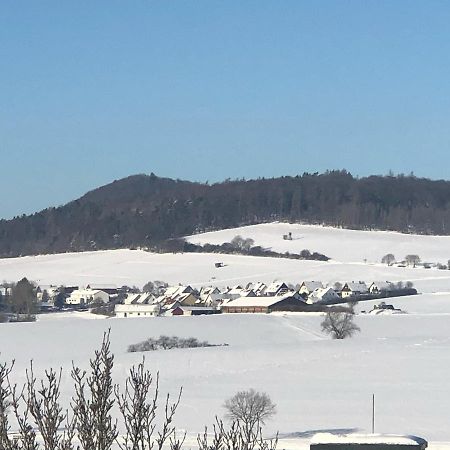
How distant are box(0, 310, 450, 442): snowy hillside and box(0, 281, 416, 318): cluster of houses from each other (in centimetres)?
1325

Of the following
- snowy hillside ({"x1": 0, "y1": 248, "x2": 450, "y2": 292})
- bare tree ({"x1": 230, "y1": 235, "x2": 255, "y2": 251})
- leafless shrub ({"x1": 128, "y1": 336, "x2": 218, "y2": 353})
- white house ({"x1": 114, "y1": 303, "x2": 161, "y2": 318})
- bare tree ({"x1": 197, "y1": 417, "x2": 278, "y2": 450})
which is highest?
bare tree ({"x1": 230, "y1": 235, "x2": 255, "y2": 251})

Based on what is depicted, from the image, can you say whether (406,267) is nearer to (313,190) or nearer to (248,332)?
(248,332)

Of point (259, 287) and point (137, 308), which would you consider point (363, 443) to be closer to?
point (137, 308)

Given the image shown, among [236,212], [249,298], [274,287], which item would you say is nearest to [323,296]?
[249,298]

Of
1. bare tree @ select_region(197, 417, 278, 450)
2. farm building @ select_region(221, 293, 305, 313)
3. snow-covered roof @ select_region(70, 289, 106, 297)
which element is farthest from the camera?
snow-covered roof @ select_region(70, 289, 106, 297)

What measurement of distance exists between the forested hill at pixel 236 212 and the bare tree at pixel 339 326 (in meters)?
91.0

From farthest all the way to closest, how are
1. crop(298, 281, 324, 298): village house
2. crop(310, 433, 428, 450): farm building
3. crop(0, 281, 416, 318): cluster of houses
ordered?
crop(298, 281, 324, 298): village house, crop(0, 281, 416, 318): cluster of houses, crop(310, 433, 428, 450): farm building

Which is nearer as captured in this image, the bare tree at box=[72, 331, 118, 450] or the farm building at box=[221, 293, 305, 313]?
the bare tree at box=[72, 331, 118, 450]

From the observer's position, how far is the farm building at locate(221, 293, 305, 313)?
72.9m

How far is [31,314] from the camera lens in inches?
3004

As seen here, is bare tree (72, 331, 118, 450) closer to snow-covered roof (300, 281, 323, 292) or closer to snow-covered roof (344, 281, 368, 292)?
snow-covered roof (344, 281, 368, 292)

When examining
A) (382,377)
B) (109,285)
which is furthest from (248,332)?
(109,285)

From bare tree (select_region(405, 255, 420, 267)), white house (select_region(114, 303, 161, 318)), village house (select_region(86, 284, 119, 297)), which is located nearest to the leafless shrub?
white house (select_region(114, 303, 161, 318))

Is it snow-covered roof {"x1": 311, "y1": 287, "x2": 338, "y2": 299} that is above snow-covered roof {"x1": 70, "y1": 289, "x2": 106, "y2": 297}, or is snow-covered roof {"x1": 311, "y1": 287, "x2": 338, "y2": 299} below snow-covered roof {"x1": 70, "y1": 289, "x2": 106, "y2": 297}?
above
